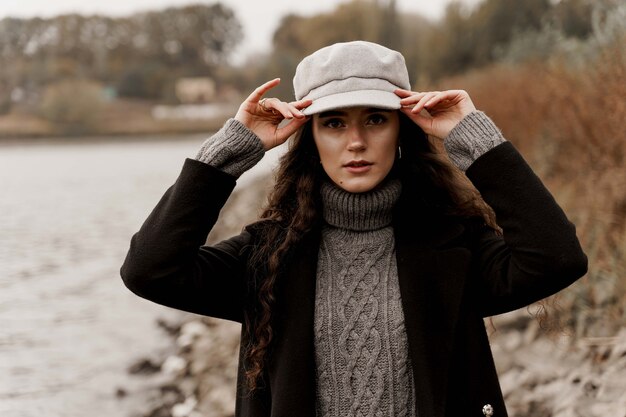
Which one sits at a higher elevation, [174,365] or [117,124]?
[117,124]

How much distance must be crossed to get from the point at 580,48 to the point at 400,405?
7635 millimetres

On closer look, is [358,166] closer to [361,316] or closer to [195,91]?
[361,316]

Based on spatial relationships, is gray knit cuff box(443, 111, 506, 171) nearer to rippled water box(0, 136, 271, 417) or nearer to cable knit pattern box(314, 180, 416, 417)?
cable knit pattern box(314, 180, 416, 417)

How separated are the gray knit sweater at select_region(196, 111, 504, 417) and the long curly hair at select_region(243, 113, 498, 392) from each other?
82 mm

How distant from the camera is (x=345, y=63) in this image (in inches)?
82.4

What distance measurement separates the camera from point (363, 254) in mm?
2115

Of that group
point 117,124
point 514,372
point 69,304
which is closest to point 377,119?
point 514,372

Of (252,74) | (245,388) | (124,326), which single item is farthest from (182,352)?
(252,74)

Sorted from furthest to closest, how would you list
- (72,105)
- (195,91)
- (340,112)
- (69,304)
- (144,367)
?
(195,91), (72,105), (69,304), (144,367), (340,112)

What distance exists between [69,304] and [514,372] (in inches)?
282

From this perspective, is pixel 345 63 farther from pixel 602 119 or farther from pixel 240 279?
pixel 602 119

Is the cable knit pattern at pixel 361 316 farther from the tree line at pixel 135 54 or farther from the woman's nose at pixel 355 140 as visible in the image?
the tree line at pixel 135 54

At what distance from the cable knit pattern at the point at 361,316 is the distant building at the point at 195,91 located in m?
39.2

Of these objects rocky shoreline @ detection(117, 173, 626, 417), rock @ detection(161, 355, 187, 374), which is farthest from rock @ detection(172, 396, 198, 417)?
rock @ detection(161, 355, 187, 374)
